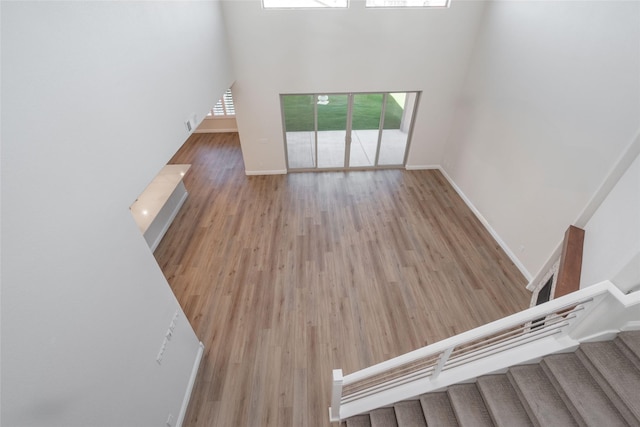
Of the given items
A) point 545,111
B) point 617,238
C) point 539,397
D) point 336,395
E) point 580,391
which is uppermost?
point 545,111

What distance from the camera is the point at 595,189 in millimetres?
3021

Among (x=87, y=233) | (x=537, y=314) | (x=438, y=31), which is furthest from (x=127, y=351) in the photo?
(x=438, y=31)

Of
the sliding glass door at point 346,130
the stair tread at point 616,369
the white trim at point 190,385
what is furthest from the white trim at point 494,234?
the white trim at point 190,385

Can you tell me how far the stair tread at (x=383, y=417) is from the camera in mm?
2525

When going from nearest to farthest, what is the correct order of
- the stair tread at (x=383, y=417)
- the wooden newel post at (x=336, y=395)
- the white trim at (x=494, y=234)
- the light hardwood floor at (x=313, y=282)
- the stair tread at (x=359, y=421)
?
the wooden newel post at (x=336, y=395), the stair tread at (x=383, y=417), the stair tread at (x=359, y=421), the light hardwood floor at (x=313, y=282), the white trim at (x=494, y=234)

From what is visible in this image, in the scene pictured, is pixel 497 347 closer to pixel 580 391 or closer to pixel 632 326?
pixel 580 391

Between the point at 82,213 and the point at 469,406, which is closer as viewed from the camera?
the point at 82,213

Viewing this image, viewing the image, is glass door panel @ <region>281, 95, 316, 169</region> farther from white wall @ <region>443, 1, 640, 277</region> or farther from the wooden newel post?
the wooden newel post

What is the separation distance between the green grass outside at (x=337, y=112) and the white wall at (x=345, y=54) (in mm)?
460

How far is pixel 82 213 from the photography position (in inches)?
64.9

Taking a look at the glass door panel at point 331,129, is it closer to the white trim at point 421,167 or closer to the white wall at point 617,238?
the white trim at point 421,167

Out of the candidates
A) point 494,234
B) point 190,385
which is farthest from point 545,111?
point 190,385

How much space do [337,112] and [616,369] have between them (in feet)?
20.0

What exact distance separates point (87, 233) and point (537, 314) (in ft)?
9.61
